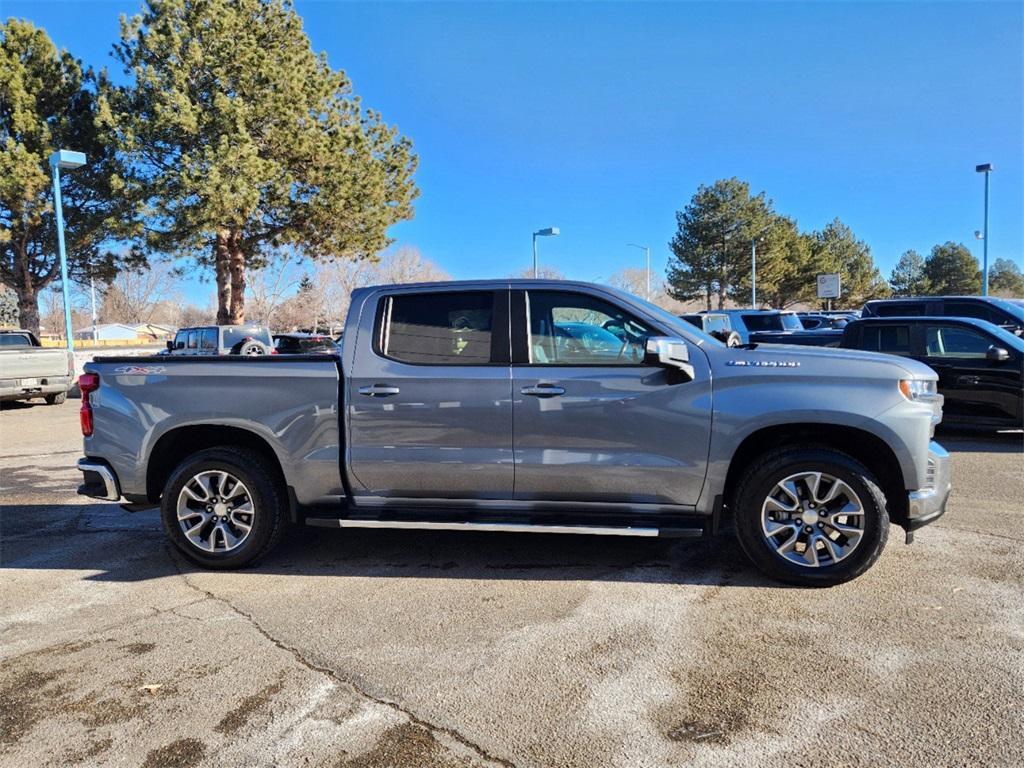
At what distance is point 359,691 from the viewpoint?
3105 millimetres

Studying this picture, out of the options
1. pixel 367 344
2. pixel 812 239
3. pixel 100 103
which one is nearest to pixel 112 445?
pixel 367 344

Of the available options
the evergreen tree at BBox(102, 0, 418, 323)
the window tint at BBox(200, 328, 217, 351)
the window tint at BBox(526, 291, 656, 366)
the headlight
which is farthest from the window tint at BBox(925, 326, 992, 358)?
the evergreen tree at BBox(102, 0, 418, 323)

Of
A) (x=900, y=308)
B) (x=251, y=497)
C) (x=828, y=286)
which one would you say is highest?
(x=828, y=286)

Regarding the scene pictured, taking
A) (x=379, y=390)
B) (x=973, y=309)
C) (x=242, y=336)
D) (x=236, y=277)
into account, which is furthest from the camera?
(x=236, y=277)

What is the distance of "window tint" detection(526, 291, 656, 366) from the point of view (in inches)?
169

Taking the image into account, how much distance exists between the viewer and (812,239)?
5997 cm

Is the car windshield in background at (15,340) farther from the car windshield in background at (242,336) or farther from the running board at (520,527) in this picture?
the running board at (520,527)

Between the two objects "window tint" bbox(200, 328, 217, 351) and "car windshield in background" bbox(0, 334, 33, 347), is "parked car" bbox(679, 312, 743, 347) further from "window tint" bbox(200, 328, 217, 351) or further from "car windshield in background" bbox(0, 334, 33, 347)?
"car windshield in background" bbox(0, 334, 33, 347)

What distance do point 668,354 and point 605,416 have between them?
0.52 meters

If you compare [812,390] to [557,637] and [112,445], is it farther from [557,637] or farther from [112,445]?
[112,445]

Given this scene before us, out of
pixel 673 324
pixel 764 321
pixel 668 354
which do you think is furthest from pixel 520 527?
pixel 764 321

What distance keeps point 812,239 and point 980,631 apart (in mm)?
62512

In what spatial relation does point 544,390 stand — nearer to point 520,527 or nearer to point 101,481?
point 520,527

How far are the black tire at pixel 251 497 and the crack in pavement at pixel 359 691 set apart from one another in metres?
0.34
